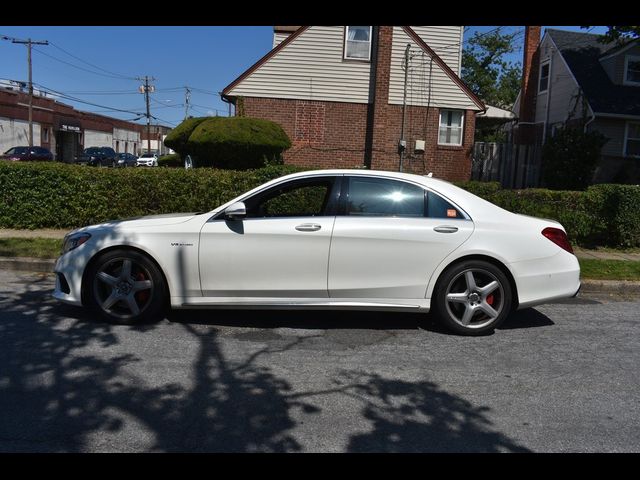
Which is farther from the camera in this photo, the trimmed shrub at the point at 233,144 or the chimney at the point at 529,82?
the chimney at the point at 529,82

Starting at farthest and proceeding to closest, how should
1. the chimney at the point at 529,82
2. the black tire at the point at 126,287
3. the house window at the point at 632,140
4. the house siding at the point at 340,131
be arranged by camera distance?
the chimney at the point at 529,82, the house window at the point at 632,140, the house siding at the point at 340,131, the black tire at the point at 126,287

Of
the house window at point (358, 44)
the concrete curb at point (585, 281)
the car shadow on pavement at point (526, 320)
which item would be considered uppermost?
the house window at point (358, 44)

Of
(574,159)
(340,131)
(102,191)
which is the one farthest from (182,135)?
(574,159)

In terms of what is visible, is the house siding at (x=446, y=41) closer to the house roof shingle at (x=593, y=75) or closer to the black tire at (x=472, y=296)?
the house roof shingle at (x=593, y=75)

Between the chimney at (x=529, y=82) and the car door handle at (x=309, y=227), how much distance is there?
25.8 metres

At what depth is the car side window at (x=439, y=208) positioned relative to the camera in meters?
5.84

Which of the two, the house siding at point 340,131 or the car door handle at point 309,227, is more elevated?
the house siding at point 340,131

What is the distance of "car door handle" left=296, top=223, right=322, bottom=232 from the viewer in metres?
5.65

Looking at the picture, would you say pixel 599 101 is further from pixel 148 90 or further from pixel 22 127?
pixel 148 90

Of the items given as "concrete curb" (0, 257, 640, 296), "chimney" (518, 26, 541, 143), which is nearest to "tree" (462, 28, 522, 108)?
"chimney" (518, 26, 541, 143)

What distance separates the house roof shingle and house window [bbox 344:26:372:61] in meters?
8.49

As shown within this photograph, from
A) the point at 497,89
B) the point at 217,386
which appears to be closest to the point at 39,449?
the point at 217,386

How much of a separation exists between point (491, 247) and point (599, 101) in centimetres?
2066

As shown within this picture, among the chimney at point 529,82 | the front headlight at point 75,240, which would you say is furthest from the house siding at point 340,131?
the front headlight at point 75,240
